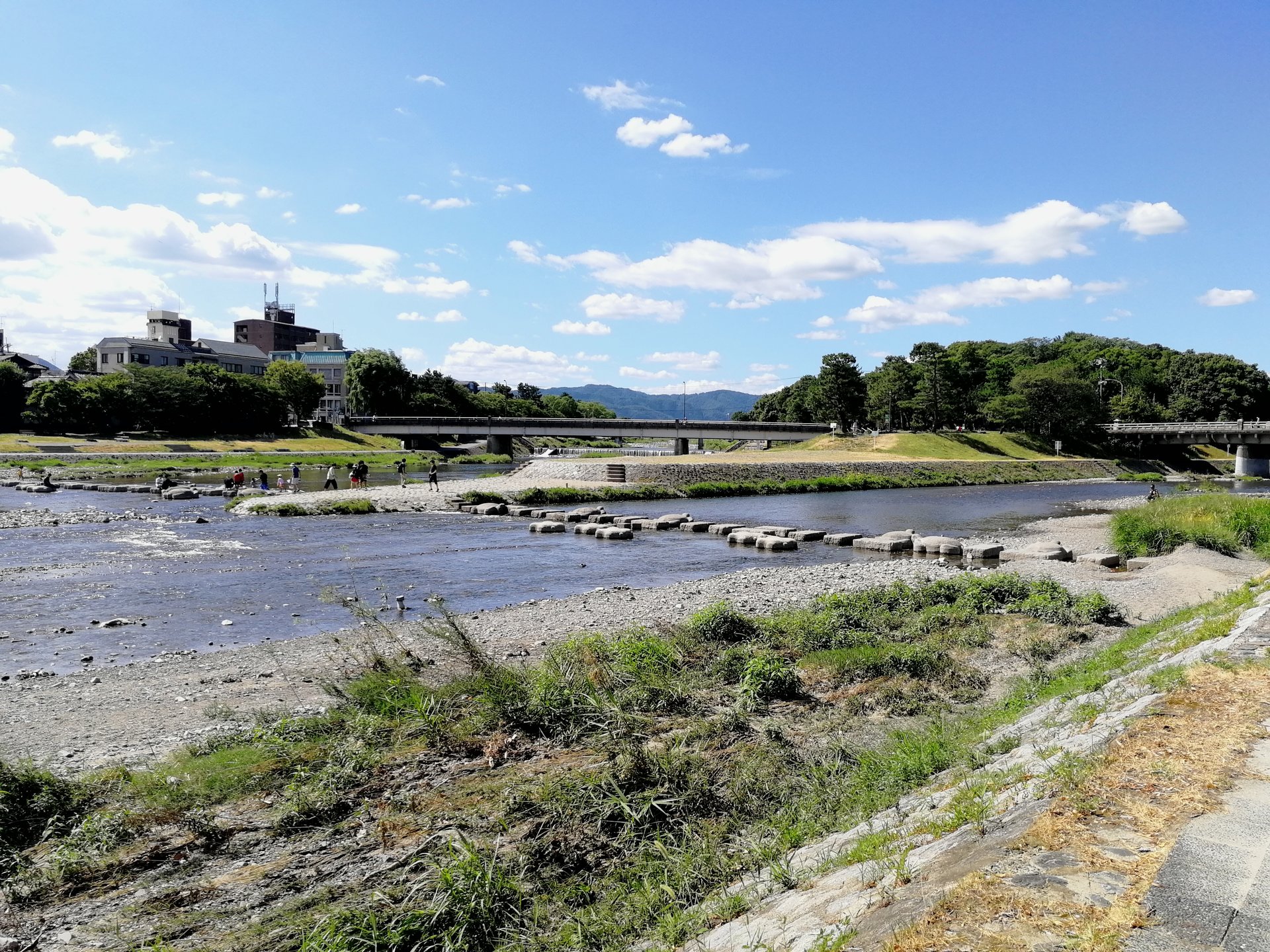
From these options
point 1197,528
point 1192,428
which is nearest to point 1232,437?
point 1192,428

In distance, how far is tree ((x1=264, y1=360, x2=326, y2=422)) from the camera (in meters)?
116

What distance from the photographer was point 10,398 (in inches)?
3976

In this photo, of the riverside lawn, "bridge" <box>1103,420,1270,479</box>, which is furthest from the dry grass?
"bridge" <box>1103,420,1270,479</box>

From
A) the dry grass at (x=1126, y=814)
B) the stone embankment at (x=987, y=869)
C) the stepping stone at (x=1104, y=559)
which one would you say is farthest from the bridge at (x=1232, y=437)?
the stone embankment at (x=987, y=869)

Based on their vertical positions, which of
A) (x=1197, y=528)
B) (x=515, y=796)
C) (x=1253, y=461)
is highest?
(x=1253, y=461)

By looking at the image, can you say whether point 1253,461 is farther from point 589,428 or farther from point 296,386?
point 296,386

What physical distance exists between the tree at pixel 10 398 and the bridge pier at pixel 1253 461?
150 meters

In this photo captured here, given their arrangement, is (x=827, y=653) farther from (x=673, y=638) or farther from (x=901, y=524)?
(x=901, y=524)

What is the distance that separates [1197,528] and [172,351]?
16170 centimetres

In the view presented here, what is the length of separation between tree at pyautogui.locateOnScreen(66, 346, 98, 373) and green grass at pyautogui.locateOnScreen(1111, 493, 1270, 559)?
164510mm

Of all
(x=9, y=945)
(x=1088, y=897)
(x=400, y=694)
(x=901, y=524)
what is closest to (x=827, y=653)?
(x=400, y=694)

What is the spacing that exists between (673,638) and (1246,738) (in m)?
9.53

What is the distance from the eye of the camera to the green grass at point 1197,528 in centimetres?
2822

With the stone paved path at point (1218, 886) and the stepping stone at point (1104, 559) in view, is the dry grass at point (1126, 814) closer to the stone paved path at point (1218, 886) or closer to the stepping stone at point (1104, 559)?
the stone paved path at point (1218, 886)
